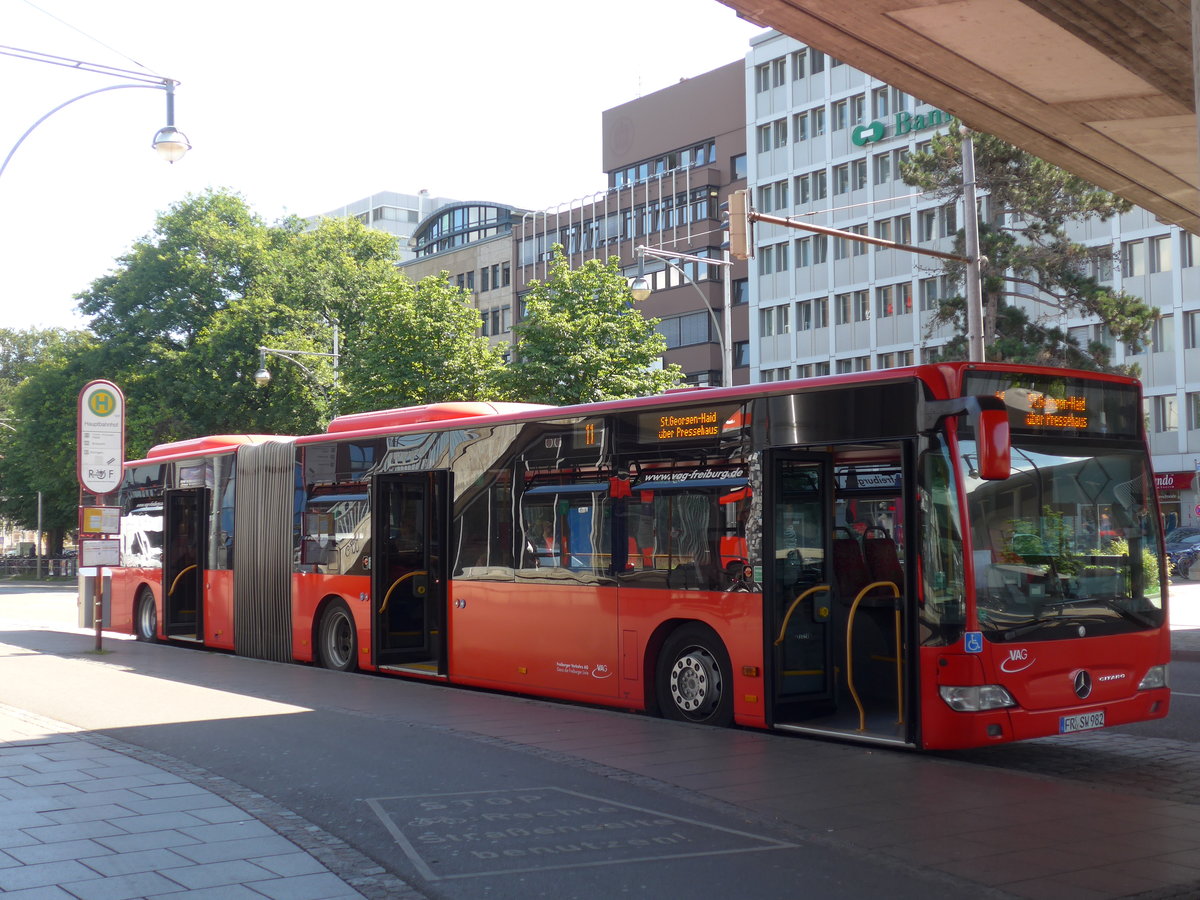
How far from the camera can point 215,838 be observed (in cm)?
699

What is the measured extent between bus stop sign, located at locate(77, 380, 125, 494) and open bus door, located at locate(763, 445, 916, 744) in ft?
37.8

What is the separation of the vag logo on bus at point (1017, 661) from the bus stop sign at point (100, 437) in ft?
44.7

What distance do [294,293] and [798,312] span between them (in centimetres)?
2414

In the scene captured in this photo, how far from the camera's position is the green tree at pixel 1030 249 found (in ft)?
116

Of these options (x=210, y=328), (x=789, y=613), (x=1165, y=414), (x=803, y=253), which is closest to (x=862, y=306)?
(x=803, y=253)

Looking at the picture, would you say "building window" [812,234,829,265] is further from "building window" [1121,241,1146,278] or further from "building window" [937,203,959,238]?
"building window" [1121,241,1146,278]

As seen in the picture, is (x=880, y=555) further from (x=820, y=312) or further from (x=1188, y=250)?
(x=820, y=312)

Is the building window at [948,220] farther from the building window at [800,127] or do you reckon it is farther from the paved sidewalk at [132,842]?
the paved sidewalk at [132,842]

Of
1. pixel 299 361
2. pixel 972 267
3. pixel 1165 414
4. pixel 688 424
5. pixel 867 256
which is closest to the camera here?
pixel 688 424

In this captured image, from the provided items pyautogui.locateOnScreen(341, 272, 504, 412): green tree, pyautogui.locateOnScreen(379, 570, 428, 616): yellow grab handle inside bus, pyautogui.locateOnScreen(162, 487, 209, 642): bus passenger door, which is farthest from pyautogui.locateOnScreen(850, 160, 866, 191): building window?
pyautogui.locateOnScreen(379, 570, 428, 616): yellow grab handle inside bus

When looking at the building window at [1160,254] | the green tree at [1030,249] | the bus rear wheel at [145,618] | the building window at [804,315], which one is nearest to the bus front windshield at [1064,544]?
the bus rear wheel at [145,618]

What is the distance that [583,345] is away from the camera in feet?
118

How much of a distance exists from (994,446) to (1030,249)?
2995 centimetres

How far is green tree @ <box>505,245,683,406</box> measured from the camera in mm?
35906
